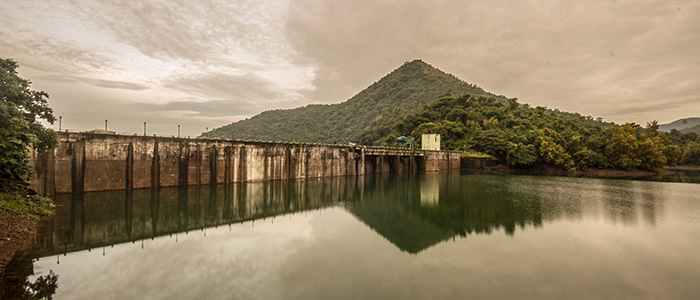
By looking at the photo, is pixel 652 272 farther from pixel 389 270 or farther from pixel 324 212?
pixel 324 212

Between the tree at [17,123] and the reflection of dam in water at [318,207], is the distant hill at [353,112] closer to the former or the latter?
the reflection of dam in water at [318,207]

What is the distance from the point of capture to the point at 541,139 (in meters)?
66.0

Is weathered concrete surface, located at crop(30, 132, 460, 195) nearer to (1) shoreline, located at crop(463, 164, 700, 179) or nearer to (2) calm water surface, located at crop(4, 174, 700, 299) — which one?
(2) calm water surface, located at crop(4, 174, 700, 299)

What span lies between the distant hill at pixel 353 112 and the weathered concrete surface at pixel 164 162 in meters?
85.5

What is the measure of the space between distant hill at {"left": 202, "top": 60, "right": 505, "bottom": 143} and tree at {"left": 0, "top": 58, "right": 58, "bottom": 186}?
10893cm

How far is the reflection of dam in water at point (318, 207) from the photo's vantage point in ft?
52.8

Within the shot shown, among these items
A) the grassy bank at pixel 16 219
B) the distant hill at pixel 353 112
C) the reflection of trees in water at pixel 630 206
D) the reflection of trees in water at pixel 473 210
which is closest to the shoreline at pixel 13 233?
the grassy bank at pixel 16 219

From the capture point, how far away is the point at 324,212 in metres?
23.7

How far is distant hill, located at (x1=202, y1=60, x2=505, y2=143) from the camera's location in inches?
5487

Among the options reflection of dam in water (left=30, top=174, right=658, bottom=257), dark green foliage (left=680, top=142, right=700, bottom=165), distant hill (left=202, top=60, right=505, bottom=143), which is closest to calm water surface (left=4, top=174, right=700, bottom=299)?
reflection of dam in water (left=30, top=174, right=658, bottom=257)

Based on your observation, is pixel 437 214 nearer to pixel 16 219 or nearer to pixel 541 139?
pixel 16 219

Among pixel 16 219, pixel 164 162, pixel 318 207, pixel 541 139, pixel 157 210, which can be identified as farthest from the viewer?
pixel 541 139

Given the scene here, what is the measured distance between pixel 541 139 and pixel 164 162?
227 ft

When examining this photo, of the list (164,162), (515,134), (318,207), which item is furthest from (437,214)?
(515,134)
